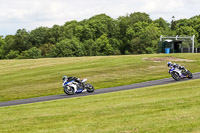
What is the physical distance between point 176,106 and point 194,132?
420 cm

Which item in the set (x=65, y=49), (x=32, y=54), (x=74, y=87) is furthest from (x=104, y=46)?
(x=74, y=87)

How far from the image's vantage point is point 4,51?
5344 inches

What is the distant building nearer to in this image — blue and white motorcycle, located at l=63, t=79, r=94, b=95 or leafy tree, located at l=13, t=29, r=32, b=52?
blue and white motorcycle, located at l=63, t=79, r=94, b=95

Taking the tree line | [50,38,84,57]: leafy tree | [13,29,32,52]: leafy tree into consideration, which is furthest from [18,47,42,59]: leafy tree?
[13,29,32,52]: leafy tree

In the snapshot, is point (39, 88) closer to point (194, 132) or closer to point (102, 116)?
point (102, 116)

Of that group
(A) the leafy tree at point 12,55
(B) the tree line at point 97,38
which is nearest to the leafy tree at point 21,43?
(B) the tree line at point 97,38

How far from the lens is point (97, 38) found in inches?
5413

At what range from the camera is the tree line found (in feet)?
387

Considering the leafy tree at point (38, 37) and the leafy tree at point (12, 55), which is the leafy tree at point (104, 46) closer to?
the leafy tree at point (38, 37)

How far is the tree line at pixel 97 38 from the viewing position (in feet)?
387

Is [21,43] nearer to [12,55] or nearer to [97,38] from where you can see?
[12,55]

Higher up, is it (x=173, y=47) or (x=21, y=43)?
(x=21, y=43)

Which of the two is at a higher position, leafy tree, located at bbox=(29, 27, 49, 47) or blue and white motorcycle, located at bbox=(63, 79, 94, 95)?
leafy tree, located at bbox=(29, 27, 49, 47)

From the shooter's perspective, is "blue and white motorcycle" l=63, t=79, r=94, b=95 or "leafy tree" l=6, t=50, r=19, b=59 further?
"leafy tree" l=6, t=50, r=19, b=59
